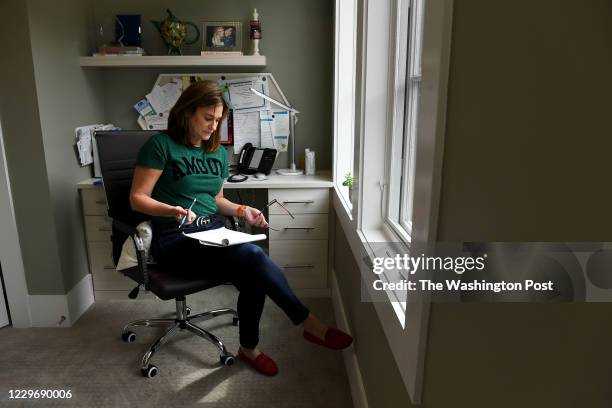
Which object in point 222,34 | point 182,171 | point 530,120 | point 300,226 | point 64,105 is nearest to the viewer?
point 530,120

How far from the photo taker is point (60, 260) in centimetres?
237

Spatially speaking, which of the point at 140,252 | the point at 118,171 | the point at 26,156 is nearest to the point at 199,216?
the point at 140,252

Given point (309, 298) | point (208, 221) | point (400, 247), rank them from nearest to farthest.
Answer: point (400, 247)
point (208, 221)
point (309, 298)

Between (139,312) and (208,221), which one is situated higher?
(208,221)

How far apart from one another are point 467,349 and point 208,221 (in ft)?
5.08

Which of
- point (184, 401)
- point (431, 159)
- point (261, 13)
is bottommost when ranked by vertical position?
point (184, 401)

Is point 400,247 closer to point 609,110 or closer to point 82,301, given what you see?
point 609,110

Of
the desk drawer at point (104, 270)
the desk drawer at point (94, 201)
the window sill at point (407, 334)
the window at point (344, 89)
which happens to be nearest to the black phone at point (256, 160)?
the window at point (344, 89)

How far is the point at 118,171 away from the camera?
215 cm

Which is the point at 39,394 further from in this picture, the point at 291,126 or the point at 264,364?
the point at 291,126

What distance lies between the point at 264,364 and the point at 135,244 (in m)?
0.79

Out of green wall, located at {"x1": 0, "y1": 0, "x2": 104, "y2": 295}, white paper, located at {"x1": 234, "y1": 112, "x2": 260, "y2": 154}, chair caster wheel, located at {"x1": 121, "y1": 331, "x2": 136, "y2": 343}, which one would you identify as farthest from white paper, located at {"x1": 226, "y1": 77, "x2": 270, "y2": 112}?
chair caster wheel, located at {"x1": 121, "y1": 331, "x2": 136, "y2": 343}

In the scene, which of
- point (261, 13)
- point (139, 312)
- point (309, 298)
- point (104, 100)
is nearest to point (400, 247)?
point (309, 298)

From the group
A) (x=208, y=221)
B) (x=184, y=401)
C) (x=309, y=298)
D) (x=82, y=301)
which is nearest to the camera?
→ (x=184, y=401)
